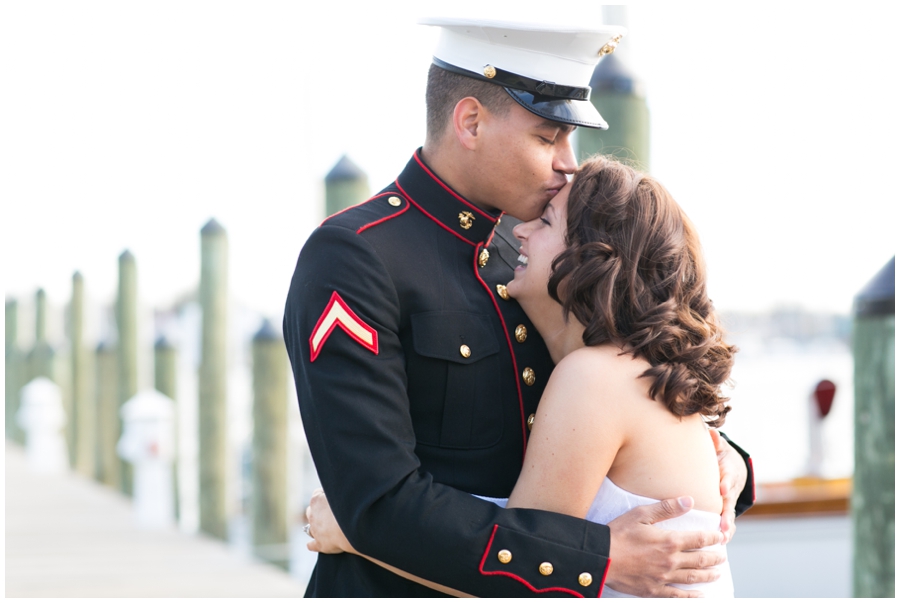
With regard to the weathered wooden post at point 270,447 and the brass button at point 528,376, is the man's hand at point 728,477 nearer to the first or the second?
the brass button at point 528,376

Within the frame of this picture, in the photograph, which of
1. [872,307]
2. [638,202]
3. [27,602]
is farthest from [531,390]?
[27,602]

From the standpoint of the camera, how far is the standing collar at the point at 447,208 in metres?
2.03

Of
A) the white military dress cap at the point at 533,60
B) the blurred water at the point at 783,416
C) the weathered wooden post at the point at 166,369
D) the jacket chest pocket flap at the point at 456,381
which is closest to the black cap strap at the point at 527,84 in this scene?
the white military dress cap at the point at 533,60

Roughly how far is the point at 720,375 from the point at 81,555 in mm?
6441

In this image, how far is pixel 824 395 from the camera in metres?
8.65

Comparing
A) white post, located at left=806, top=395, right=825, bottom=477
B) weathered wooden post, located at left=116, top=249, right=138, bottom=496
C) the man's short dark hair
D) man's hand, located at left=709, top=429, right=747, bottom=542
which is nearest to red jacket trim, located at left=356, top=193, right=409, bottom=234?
the man's short dark hair

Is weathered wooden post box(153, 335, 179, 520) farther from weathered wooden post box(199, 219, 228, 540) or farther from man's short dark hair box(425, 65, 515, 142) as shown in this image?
man's short dark hair box(425, 65, 515, 142)

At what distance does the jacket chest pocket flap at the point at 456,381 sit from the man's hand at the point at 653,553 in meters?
0.31

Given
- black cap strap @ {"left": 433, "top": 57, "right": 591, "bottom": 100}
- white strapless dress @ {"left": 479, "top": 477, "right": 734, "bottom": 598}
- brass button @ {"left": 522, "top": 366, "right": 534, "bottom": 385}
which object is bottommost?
→ white strapless dress @ {"left": 479, "top": 477, "right": 734, "bottom": 598}

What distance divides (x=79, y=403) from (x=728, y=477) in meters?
14.5

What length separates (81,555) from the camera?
7.19 meters

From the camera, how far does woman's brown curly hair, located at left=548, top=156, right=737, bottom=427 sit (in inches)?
70.4

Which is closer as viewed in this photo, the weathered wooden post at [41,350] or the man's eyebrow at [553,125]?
the man's eyebrow at [553,125]

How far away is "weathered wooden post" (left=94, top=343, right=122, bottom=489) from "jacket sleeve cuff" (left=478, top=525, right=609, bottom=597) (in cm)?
1081
